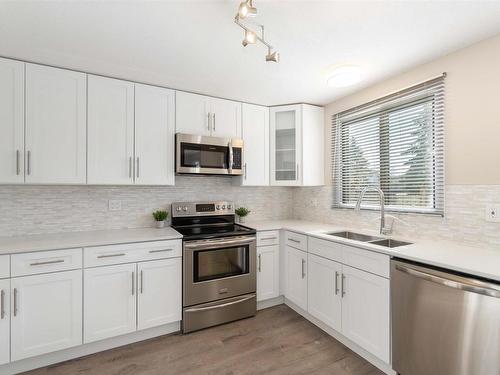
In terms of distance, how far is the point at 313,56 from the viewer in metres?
2.02

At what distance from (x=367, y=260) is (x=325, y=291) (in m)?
0.59

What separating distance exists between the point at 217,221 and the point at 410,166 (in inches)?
82.7

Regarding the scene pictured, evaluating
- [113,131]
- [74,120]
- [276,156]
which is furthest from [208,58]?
[276,156]

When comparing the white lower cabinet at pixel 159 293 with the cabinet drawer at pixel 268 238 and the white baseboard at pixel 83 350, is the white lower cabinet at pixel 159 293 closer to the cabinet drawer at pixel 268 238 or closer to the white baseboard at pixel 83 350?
the white baseboard at pixel 83 350

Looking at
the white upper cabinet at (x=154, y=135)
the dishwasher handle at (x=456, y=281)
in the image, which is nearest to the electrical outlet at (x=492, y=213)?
the dishwasher handle at (x=456, y=281)

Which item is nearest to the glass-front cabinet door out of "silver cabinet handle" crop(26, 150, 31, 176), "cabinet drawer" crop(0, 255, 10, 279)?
"silver cabinet handle" crop(26, 150, 31, 176)

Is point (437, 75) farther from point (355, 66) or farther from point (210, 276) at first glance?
point (210, 276)

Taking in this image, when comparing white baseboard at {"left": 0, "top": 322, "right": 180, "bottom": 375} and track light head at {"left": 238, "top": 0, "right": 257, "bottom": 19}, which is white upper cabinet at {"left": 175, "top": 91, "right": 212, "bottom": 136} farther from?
white baseboard at {"left": 0, "top": 322, "right": 180, "bottom": 375}

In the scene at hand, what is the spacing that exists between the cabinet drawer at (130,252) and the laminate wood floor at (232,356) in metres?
0.75

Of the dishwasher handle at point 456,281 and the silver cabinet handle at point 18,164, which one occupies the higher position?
the silver cabinet handle at point 18,164

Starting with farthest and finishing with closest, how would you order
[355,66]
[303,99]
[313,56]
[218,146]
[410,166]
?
[303,99], [218,146], [410,166], [355,66], [313,56]

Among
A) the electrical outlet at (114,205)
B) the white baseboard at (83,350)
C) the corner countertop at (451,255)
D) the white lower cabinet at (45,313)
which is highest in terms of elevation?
the electrical outlet at (114,205)

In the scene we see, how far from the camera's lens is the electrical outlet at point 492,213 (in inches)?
68.2

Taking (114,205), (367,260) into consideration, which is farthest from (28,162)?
(367,260)
